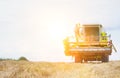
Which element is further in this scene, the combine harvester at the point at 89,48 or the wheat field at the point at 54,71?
the combine harvester at the point at 89,48

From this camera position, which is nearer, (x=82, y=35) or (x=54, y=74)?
(x=54, y=74)

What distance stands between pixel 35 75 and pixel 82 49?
10.3 meters

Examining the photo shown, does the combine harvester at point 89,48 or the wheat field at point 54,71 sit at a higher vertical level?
the combine harvester at point 89,48

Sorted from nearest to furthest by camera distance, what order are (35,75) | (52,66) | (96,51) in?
(35,75) → (52,66) → (96,51)

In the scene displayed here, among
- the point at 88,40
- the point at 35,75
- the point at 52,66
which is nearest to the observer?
the point at 35,75

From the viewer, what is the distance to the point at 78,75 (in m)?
17.8

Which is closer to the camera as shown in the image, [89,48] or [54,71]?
[54,71]

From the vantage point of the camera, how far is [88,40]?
3097cm

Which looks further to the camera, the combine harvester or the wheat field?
the combine harvester

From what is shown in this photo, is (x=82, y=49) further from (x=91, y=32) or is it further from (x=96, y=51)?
(x=91, y=32)

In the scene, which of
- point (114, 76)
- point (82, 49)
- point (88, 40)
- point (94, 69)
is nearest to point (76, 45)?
point (82, 49)

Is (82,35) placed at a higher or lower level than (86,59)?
higher

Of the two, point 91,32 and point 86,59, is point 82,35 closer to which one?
point 91,32

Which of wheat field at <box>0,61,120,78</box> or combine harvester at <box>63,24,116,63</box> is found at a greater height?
combine harvester at <box>63,24,116,63</box>
